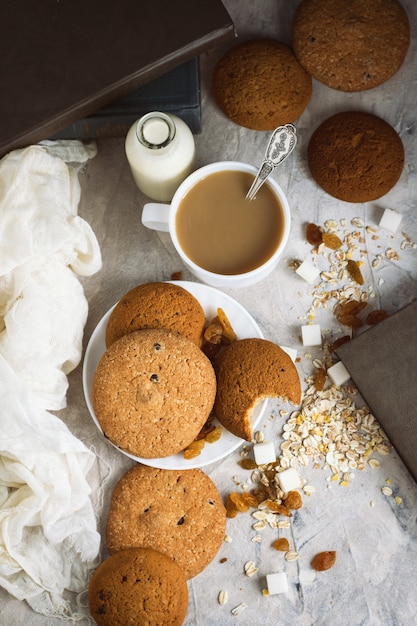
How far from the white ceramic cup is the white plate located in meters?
0.03

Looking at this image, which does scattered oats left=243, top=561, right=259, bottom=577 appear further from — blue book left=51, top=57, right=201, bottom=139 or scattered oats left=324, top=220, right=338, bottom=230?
blue book left=51, top=57, right=201, bottom=139

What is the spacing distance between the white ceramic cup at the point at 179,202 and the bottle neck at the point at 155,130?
10 cm

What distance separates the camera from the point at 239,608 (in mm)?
1562

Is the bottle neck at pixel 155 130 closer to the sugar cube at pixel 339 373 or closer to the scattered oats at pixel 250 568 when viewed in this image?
the sugar cube at pixel 339 373

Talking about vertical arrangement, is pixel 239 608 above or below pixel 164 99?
below

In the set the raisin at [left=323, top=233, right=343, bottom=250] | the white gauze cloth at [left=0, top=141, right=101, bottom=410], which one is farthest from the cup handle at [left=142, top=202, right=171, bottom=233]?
the raisin at [left=323, top=233, right=343, bottom=250]

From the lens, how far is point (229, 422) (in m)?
1.48

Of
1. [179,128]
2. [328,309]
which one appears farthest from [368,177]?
[179,128]

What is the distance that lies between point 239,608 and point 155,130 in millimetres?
984

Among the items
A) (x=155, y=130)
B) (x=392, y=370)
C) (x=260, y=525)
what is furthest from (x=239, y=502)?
(x=155, y=130)

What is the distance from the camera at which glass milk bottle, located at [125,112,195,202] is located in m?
1.44

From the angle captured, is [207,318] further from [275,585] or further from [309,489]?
[275,585]

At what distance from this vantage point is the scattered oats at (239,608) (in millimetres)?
1561

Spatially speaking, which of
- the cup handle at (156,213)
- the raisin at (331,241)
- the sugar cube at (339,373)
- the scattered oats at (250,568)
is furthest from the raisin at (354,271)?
the scattered oats at (250,568)
